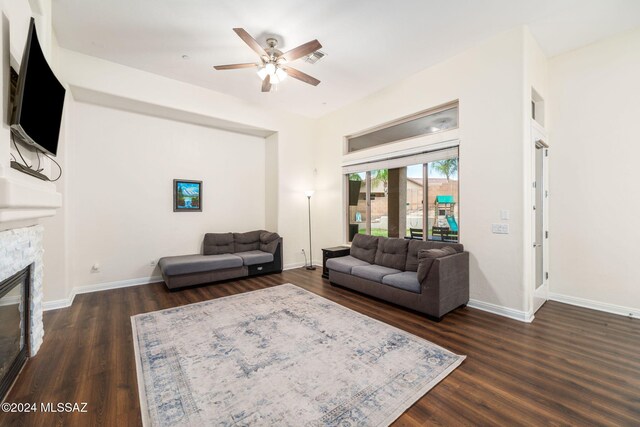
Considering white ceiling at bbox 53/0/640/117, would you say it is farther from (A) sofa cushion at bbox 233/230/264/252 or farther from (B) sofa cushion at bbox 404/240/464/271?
(A) sofa cushion at bbox 233/230/264/252

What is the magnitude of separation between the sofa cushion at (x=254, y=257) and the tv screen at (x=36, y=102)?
3.23 meters

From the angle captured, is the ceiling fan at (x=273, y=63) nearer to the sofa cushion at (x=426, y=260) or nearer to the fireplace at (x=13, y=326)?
the sofa cushion at (x=426, y=260)

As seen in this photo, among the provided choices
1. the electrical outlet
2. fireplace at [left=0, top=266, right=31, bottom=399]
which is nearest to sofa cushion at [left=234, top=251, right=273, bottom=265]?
fireplace at [left=0, top=266, right=31, bottom=399]

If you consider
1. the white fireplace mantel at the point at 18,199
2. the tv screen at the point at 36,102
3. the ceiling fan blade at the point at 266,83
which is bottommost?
the white fireplace mantel at the point at 18,199

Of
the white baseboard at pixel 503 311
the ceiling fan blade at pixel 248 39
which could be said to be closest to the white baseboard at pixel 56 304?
the ceiling fan blade at pixel 248 39

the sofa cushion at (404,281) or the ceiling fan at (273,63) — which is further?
the sofa cushion at (404,281)

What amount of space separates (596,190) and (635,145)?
0.61 metres

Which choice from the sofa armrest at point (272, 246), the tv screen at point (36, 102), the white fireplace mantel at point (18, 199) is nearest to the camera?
the white fireplace mantel at point (18, 199)

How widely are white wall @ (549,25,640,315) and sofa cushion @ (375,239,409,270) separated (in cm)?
208

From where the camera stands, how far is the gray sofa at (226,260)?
4.39 m

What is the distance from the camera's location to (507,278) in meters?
3.34

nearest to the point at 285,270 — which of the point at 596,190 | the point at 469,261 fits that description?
the point at 469,261

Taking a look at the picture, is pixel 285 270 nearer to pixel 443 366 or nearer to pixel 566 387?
pixel 443 366

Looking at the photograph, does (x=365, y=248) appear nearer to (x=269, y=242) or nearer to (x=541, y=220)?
(x=269, y=242)
